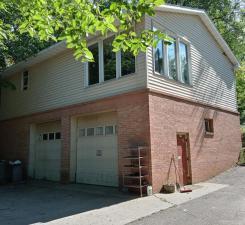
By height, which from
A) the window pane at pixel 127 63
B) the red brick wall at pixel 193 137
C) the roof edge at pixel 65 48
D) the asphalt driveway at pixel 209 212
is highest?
the roof edge at pixel 65 48

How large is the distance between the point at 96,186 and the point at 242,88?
2023 cm

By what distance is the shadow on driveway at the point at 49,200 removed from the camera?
27.0 feet

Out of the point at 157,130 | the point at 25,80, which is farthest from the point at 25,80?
the point at 157,130

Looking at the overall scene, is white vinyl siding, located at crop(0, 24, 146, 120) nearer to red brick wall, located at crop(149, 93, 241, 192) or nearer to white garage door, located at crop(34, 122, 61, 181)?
white garage door, located at crop(34, 122, 61, 181)

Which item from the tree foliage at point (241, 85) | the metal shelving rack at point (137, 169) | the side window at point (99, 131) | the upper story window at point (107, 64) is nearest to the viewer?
the metal shelving rack at point (137, 169)

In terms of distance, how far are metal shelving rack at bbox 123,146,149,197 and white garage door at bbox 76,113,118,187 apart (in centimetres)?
126

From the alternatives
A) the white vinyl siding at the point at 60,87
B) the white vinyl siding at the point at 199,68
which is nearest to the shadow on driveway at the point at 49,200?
the white vinyl siding at the point at 60,87

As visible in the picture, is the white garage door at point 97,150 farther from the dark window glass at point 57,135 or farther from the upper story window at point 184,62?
the upper story window at point 184,62

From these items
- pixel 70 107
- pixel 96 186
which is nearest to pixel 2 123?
pixel 70 107

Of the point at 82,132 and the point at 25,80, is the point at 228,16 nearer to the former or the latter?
the point at 25,80

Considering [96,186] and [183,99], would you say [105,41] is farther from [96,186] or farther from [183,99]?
[96,186]

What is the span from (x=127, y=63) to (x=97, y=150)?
3.89 m

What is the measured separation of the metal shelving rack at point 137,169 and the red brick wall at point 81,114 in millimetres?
335

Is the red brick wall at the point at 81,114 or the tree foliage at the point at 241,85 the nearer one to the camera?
the red brick wall at the point at 81,114
